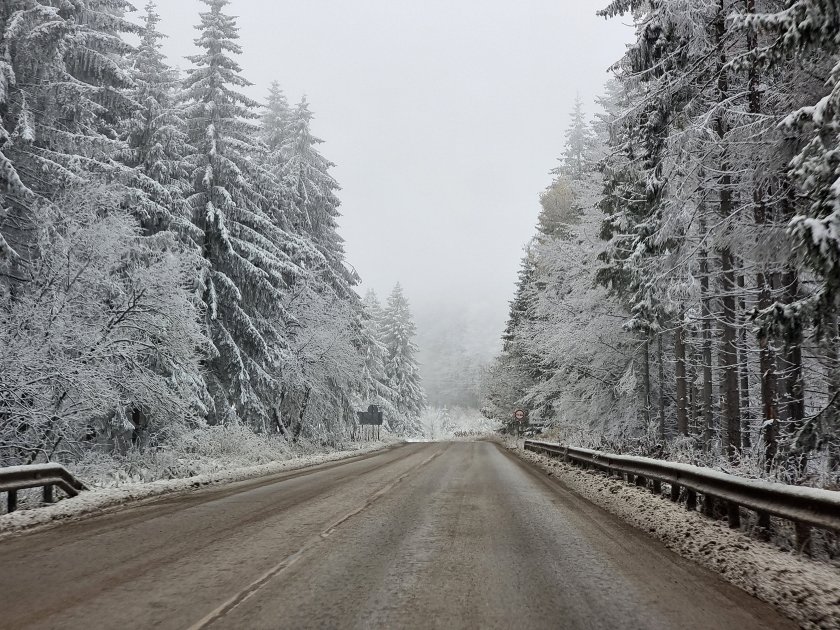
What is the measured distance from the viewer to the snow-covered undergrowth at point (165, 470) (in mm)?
8422

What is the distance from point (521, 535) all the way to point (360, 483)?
21.3 feet

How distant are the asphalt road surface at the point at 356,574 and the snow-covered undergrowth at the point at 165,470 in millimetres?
851

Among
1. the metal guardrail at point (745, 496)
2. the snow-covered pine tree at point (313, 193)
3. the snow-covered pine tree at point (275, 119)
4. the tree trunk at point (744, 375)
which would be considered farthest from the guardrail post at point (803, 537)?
the snow-covered pine tree at point (275, 119)

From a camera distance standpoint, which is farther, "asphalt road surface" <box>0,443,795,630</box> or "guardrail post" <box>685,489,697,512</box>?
"guardrail post" <box>685,489,697,512</box>

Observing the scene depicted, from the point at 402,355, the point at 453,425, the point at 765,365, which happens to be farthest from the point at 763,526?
the point at 453,425

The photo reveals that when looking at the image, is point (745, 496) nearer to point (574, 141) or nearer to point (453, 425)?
point (574, 141)

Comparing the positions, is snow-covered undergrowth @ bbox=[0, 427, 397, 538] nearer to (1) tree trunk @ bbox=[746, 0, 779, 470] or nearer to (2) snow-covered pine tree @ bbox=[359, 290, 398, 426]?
(1) tree trunk @ bbox=[746, 0, 779, 470]

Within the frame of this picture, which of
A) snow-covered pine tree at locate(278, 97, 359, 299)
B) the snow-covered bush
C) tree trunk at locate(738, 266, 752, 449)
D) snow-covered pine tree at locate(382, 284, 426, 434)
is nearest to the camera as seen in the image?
the snow-covered bush

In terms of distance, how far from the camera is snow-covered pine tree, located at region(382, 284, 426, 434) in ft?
200

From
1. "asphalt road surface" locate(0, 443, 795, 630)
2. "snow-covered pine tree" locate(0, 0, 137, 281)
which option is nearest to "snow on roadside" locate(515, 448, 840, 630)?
"asphalt road surface" locate(0, 443, 795, 630)

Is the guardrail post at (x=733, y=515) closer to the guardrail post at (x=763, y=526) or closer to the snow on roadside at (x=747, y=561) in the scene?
the snow on roadside at (x=747, y=561)

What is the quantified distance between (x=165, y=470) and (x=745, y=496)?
520 inches

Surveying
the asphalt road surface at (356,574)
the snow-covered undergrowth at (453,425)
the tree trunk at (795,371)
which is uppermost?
the tree trunk at (795,371)

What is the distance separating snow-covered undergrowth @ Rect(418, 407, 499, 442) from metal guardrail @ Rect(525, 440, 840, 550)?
73635mm
